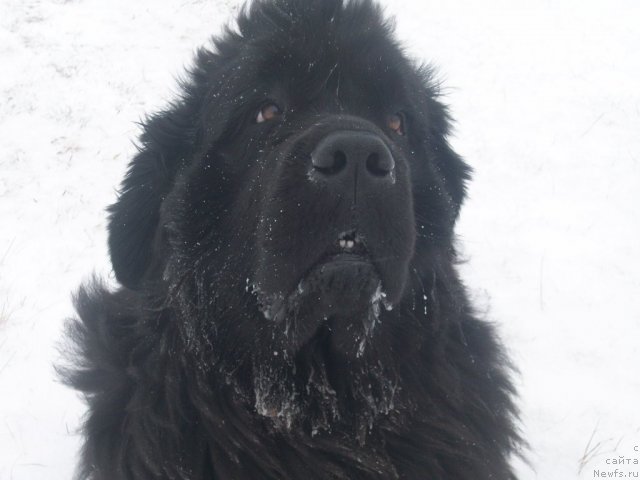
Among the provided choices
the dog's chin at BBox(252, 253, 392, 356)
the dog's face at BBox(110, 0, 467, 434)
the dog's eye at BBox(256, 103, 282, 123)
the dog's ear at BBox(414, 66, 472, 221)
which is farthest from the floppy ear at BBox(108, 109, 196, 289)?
the dog's ear at BBox(414, 66, 472, 221)

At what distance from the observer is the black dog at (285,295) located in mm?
2336

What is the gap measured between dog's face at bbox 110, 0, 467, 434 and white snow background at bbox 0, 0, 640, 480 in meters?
1.72

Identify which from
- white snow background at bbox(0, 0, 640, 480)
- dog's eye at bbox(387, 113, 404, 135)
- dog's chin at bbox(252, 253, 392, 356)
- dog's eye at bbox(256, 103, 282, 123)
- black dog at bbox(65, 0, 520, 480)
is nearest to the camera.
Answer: dog's chin at bbox(252, 253, 392, 356)

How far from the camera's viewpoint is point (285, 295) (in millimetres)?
2324

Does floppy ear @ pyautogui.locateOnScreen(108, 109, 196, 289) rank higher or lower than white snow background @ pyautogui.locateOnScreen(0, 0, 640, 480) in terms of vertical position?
lower

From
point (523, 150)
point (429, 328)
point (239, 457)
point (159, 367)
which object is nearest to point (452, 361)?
point (429, 328)

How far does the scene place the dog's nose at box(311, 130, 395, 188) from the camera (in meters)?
2.12

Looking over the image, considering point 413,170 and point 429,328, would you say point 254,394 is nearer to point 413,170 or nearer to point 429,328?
point 429,328

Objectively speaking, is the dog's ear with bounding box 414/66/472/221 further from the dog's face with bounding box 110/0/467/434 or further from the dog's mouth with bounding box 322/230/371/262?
the dog's mouth with bounding box 322/230/371/262

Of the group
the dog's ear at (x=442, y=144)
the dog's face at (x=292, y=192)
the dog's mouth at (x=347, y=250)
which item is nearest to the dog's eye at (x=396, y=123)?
A: the dog's face at (x=292, y=192)

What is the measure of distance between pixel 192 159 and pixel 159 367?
1.02m

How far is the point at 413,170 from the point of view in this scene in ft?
9.95

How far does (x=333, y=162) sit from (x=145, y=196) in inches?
47.8

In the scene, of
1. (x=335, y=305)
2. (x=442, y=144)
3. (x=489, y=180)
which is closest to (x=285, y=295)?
(x=335, y=305)
